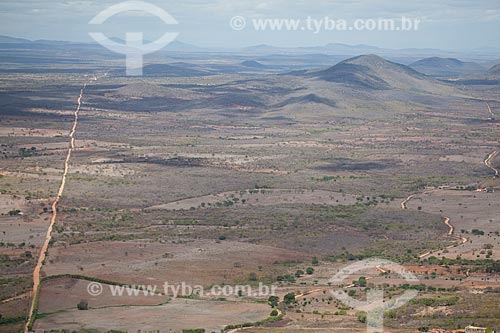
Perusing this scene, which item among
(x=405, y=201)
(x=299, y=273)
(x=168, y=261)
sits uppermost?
(x=168, y=261)

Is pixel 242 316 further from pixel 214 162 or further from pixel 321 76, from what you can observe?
pixel 321 76

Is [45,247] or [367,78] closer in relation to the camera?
[45,247]

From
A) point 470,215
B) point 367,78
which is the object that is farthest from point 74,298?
point 367,78

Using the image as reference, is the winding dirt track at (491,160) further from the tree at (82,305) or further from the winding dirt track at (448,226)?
the tree at (82,305)

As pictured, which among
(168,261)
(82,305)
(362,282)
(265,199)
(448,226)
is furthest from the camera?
(265,199)

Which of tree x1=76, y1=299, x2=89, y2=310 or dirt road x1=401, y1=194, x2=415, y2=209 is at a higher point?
tree x1=76, y1=299, x2=89, y2=310

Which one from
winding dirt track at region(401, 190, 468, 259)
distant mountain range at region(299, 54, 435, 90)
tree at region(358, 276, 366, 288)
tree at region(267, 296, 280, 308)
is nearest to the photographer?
tree at region(267, 296, 280, 308)

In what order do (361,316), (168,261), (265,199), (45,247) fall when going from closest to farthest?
1. (361,316)
2. (168,261)
3. (45,247)
4. (265,199)

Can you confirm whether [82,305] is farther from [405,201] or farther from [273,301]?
[405,201]

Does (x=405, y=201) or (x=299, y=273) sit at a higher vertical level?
(x=299, y=273)

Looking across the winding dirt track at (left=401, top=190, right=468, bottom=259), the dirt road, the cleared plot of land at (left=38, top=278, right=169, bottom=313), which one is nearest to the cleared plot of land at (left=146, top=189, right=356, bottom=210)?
the dirt road

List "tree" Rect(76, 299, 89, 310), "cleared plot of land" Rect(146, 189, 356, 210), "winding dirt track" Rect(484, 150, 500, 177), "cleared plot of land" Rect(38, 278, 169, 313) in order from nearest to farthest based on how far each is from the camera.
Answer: "tree" Rect(76, 299, 89, 310) → "cleared plot of land" Rect(38, 278, 169, 313) → "cleared plot of land" Rect(146, 189, 356, 210) → "winding dirt track" Rect(484, 150, 500, 177)

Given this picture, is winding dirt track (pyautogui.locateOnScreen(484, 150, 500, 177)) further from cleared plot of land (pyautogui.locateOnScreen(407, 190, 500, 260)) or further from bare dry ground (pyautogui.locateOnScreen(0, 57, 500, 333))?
cleared plot of land (pyautogui.locateOnScreen(407, 190, 500, 260))
